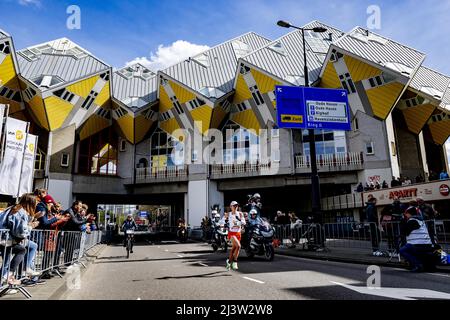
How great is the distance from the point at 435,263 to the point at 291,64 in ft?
94.6

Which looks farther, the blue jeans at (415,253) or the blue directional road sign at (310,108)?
the blue directional road sign at (310,108)

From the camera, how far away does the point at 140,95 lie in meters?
36.4

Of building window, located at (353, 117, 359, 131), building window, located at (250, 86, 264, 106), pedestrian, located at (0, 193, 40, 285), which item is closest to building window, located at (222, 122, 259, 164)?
building window, located at (250, 86, 264, 106)

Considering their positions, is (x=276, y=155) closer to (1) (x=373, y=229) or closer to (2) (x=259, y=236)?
(1) (x=373, y=229)

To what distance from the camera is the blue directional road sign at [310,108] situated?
14.4 m

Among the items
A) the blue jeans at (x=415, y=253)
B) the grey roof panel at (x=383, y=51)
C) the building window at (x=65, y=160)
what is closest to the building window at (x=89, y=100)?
the building window at (x=65, y=160)

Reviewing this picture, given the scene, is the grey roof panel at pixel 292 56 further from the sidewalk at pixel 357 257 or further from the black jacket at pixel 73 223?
the black jacket at pixel 73 223

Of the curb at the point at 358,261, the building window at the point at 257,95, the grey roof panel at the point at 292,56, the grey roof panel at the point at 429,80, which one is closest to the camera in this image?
the curb at the point at 358,261

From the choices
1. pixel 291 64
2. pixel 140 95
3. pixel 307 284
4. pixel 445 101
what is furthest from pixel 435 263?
pixel 140 95

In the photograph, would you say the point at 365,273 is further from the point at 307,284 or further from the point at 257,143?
the point at 257,143

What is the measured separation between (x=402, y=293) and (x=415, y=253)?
360cm

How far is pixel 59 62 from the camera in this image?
34219 mm

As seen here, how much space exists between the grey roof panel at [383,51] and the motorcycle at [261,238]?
2160cm

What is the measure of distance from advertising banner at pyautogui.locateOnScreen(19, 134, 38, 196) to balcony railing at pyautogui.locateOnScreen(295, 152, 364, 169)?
20622 millimetres
